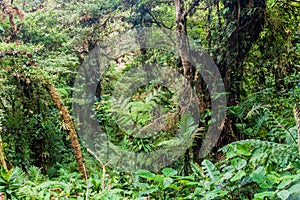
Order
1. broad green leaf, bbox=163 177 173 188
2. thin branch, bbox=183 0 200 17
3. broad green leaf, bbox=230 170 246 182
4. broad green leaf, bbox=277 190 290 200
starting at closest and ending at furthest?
broad green leaf, bbox=277 190 290 200, broad green leaf, bbox=230 170 246 182, broad green leaf, bbox=163 177 173 188, thin branch, bbox=183 0 200 17

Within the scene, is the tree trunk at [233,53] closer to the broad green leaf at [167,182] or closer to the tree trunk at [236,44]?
the tree trunk at [236,44]

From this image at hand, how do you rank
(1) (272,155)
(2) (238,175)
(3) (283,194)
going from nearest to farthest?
1. (3) (283,194)
2. (2) (238,175)
3. (1) (272,155)

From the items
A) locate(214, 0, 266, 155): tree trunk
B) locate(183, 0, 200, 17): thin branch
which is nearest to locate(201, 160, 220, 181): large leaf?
locate(214, 0, 266, 155): tree trunk

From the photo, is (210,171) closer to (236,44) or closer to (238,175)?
(238,175)

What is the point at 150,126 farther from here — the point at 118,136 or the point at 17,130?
the point at 17,130

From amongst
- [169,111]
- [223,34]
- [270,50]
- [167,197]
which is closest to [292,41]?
[270,50]

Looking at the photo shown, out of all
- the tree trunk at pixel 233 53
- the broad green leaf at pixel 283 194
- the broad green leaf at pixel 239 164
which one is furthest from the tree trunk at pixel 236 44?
the broad green leaf at pixel 283 194

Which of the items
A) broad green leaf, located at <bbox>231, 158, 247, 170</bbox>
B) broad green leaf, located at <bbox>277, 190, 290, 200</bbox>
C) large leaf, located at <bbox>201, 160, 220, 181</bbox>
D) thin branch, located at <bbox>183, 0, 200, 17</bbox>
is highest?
thin branch, located at <bbox>183, 0, 200, 17</bbox>

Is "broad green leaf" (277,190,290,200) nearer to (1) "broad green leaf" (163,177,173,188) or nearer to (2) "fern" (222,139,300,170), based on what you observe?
(2) "fern" (222,139,300,170)

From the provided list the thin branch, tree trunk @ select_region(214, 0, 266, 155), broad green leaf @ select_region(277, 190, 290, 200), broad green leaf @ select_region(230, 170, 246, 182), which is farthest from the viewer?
the thin branch

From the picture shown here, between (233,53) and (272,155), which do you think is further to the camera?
(233,53)

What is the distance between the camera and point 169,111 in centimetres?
246

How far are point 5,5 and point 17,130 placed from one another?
4.68ft

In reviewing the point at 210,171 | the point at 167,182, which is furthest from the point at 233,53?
the point at 167,182
